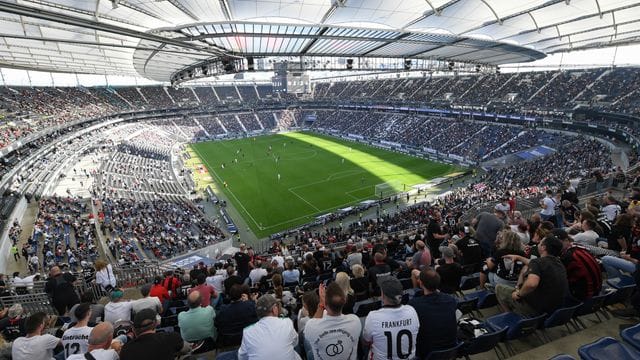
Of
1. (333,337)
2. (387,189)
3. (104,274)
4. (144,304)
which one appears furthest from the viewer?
(387,189)

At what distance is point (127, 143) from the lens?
53.7 meters

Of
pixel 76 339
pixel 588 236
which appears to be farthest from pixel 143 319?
pixel 588 236

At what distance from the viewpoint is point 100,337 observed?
3.22 m

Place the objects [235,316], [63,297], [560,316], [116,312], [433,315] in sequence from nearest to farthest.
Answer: [433,315] < [560,316] < [235,316] < [116,312] < [63,297]

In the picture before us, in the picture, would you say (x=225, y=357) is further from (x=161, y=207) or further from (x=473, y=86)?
(x=473, y=86)

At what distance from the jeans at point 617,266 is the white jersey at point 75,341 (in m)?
7.16

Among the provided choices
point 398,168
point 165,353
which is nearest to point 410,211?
point 398,168

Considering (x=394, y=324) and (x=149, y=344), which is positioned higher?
(x=149, y=344)

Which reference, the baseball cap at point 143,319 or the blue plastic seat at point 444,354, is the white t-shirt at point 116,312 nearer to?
the baseball cap at point 143,319

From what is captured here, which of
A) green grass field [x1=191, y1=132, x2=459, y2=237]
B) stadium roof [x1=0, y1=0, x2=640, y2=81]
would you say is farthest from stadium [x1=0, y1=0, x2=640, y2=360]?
green grass field [x1=191, y1=132, x2=459, y2=237]

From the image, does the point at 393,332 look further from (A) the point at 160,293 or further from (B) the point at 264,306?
(A) the point at 160,293

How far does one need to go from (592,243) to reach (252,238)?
2461 centimetres

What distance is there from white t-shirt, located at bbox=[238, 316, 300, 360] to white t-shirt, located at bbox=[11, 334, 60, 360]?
2.66 meters

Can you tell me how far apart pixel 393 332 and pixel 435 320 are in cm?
59
